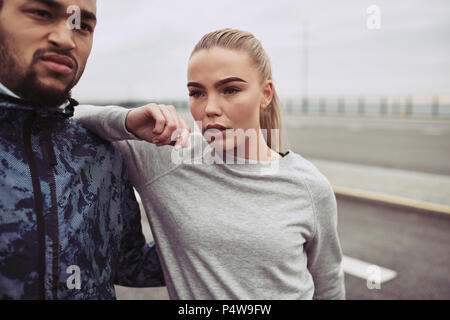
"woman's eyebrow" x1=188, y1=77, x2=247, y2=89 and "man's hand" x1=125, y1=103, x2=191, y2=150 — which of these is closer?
"man's hand" x1=125, y1=103, x2=191, y2=150

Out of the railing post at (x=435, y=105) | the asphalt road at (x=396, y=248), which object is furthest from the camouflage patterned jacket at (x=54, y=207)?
the railing post at (x=435, y=105)

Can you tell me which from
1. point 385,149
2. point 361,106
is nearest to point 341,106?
point 361,106

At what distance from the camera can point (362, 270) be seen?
4.02m

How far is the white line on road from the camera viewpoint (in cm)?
387

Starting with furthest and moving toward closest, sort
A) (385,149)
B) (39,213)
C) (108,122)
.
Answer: (385,149) < (108,122) < (39,213)

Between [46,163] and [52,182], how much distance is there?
6 centimetres

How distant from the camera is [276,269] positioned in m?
1.44

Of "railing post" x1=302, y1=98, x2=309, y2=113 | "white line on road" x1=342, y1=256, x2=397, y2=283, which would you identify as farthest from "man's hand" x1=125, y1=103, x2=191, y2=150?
"railing post" x1=302, y1=98, x2=309, y2=113

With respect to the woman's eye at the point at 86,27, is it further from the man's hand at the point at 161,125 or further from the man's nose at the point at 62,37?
the man's hand at the point at 161,125

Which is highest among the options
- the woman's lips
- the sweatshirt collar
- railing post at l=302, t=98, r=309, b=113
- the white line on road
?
railing post at l=302, t=98, r=309, b=113

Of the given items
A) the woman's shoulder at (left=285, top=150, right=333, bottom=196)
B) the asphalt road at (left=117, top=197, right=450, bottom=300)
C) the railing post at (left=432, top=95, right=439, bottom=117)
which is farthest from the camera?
the railing post at (left=432, top=95, right=439, bottom=117)

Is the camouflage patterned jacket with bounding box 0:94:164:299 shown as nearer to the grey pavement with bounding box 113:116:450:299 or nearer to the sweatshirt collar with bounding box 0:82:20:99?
the sweatshirt collar with bounding box 0:82:20:99

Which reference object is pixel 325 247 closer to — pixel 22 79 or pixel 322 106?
pixel 22 79
